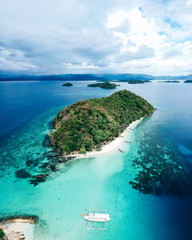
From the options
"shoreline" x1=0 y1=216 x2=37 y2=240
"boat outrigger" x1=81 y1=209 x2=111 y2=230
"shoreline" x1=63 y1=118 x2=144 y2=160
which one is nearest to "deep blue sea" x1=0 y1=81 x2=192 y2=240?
"boat outrigger" x1=81 y1=209 x2=111 y2=230

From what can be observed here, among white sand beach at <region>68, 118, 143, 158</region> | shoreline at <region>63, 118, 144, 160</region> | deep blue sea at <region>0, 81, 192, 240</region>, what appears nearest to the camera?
deep blue sea at <region>0, 81, 192, 240</region>

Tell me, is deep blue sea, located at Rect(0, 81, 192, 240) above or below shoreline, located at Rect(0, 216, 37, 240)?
below

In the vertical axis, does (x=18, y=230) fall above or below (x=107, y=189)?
above

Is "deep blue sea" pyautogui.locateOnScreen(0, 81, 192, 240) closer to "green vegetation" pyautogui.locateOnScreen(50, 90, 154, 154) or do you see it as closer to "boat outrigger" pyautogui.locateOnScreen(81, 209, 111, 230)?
"boat outrigger" pyautogui.locateOnScreen(81, 209, 111, 230)

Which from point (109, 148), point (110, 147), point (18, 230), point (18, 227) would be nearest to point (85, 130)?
point (109, 148)

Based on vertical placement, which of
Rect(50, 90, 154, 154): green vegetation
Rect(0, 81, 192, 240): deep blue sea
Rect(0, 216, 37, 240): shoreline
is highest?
Rect(50, 90, 154, 154): green vegetation

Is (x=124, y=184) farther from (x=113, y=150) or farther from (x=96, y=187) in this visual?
(x=113, y=150)

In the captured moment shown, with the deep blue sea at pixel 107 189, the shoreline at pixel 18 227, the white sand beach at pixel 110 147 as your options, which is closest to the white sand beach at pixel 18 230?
the shoreline at pixel 18 227

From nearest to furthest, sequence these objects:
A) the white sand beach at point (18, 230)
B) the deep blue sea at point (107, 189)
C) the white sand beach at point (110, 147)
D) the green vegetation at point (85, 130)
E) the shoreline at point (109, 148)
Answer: the white sand beach at point (18, 230), the deep blue sea at point (107, 189), the shoreline at point (109, 148), the white sand beach at point (110, 147), the green vegetation at point (85, 130)

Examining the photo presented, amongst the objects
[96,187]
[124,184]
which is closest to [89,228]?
[96,187]

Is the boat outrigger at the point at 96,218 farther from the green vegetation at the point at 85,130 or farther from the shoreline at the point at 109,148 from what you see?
the green vegetation at the point at 85,130

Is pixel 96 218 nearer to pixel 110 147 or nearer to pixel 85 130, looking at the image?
pixel 110 147
